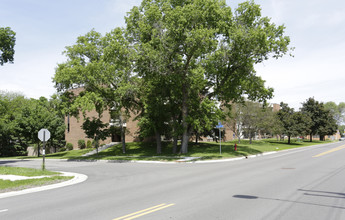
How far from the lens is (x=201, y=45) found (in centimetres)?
2258

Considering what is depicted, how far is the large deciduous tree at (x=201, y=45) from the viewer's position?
896 inches

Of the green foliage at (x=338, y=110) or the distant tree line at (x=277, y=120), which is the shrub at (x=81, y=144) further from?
the green foliage at (x=338, y=110)

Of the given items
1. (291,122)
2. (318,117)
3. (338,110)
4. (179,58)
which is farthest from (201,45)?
(338,110)

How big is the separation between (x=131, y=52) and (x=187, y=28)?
565 centimetres

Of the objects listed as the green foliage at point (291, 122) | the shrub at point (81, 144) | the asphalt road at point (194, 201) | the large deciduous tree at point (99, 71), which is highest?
the large deciduous tree at point (99, 71)

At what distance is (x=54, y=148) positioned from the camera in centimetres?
5544

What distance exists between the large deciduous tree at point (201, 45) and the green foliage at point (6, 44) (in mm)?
13021

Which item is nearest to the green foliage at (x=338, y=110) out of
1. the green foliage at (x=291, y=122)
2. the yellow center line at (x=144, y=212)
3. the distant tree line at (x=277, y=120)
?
the distant tree line at (x=277, y=120)

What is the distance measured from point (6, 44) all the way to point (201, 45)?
69.3ft

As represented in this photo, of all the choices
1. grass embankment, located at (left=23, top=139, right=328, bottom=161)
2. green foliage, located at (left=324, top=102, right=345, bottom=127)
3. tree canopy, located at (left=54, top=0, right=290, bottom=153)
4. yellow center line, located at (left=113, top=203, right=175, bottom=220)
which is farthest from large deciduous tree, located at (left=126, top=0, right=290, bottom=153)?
green foliage, located at (left=324, top=102, right=345, bottom=127)

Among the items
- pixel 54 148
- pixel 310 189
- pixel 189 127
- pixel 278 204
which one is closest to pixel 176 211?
pixel 278 204

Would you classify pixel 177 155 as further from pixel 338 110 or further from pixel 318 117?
pixel 338 110

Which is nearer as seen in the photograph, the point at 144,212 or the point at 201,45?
the point at 144,212

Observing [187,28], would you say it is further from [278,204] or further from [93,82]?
[278,204]
